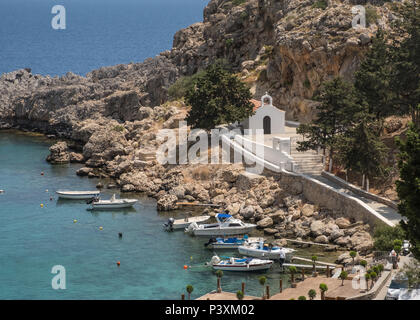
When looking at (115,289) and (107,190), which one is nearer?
(115,289)

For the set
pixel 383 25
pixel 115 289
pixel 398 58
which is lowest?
pixel 115 289

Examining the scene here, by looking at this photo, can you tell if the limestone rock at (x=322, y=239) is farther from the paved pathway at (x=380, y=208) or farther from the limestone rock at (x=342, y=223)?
the paved pathway at (x=380, y=208)

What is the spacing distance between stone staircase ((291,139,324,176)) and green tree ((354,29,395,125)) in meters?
7.03

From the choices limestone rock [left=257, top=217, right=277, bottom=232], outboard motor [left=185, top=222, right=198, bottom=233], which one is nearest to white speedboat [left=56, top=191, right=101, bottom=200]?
outboard motor [left=185, top=222, right=198, bottom=233]

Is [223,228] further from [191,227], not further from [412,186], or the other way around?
[412,186]

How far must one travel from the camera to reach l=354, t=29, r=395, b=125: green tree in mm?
64625

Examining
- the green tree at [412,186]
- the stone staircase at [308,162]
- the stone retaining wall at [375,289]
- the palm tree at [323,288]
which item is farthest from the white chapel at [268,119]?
the palm tree at [323,288]

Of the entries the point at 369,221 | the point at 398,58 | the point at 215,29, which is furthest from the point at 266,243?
the point at 215,29

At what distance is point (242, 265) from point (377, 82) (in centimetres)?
2192

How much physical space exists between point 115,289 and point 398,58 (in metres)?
32.2

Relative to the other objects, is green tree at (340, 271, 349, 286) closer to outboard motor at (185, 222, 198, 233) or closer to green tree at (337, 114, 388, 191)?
green tree at (337, 114, 388, 191)

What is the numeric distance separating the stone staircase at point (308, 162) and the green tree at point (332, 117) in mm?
1908
